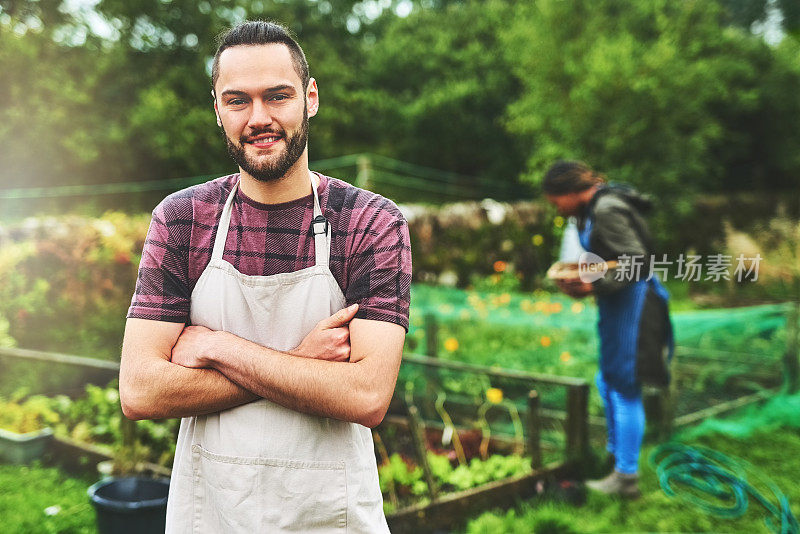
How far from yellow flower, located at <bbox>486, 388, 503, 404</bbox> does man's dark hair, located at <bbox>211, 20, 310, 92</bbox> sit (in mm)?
2993

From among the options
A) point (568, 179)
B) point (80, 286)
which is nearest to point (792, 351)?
point (568, 179)

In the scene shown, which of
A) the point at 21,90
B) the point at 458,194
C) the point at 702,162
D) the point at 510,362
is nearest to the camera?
the point at 510,362

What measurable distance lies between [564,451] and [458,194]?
8.53 meters

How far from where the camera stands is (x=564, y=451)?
420 centimetres

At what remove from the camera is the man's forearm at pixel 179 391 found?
1492 millimetres

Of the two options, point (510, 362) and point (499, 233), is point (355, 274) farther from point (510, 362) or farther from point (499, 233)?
point (499, 233)

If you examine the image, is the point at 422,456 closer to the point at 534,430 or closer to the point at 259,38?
the point at 534,430

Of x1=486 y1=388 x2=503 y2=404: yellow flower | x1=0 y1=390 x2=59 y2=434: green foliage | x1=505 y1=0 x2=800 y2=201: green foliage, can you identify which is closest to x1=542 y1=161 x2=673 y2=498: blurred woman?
x1=486 y1=388 x2=503 y2=404: yellow flower

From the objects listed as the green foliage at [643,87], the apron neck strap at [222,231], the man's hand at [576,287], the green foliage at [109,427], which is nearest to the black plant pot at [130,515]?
the green foliage at [109,427]

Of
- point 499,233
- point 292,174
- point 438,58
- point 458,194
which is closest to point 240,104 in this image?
point 292,174

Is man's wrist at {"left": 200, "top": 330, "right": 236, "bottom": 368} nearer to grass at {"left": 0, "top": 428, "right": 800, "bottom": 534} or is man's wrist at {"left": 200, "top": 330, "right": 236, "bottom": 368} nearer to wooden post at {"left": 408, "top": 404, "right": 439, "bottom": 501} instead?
grass at {"left": 0, "top": 428, "right": 800, "bottom": 534}

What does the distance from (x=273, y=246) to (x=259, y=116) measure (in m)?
0.28

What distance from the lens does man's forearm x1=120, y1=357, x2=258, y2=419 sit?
1.49m

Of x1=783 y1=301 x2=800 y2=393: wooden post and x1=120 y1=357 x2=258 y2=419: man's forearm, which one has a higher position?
x1=120 y1=357 x2=258 y2=419: man's forearm
